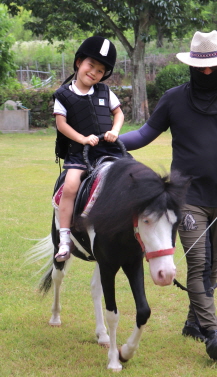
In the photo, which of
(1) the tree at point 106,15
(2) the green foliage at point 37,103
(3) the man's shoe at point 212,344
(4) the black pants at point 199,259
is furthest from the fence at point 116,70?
(3) the man's shoe at point 212,344

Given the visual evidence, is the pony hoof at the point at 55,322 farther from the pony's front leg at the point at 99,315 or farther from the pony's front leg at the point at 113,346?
the pony's front leg at the point at 113,346

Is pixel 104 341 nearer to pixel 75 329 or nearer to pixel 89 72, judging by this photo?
pixel 75 329

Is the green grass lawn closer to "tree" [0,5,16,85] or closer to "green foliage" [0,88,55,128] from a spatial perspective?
"tree" [0,5,16,85]

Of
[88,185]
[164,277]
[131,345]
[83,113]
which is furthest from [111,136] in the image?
[131,345]

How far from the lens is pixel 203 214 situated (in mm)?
3967

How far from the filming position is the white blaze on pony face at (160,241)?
307 cm

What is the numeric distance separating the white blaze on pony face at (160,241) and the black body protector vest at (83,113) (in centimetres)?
121

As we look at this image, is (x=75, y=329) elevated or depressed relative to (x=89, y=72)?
depressed

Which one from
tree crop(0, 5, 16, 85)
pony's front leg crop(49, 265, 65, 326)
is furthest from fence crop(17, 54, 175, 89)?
pony's front leg crop(49, 265, 65, 326)

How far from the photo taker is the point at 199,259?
3.92 m

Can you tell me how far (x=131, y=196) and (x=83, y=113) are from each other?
1.18 metres

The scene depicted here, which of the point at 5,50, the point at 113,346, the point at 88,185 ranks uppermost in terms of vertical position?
the point at 88,185

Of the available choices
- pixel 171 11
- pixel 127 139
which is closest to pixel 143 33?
pixel 171 11

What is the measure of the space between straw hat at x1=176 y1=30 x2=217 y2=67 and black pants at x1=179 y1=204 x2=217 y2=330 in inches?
41.7
